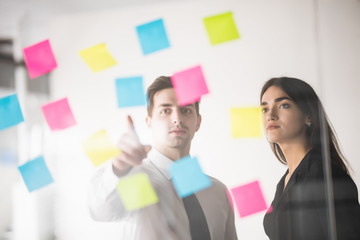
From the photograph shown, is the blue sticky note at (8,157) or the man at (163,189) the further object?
the blue sticky note at (8,157)

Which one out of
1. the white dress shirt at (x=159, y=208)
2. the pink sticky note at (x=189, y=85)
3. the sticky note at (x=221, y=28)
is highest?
the sticky note at (x=221, y=28)

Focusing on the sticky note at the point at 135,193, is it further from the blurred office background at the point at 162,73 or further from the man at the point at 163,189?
the blurred office background at the point at 162,73

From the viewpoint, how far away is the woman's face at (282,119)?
116 centimetres

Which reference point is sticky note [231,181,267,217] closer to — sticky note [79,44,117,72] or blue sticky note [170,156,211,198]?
blue sticky note [170,156,211,198]

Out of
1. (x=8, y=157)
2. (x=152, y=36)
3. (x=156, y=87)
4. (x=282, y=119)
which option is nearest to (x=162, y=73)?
(x=156, y=87)

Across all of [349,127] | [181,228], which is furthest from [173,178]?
Result: [349,127]

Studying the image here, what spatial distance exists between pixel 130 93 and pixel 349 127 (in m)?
0.95

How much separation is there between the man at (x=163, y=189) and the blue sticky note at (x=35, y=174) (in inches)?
8.2

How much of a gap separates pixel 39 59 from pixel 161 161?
701 mm

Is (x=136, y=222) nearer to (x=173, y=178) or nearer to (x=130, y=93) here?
(x=173, y=178)

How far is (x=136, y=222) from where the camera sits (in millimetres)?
1094

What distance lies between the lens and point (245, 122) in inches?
45.8

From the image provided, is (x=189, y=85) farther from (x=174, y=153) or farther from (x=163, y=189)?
(x=163, y=189)

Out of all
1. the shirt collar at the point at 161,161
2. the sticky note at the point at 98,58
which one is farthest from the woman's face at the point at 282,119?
the sticky note at the point at 98,58
